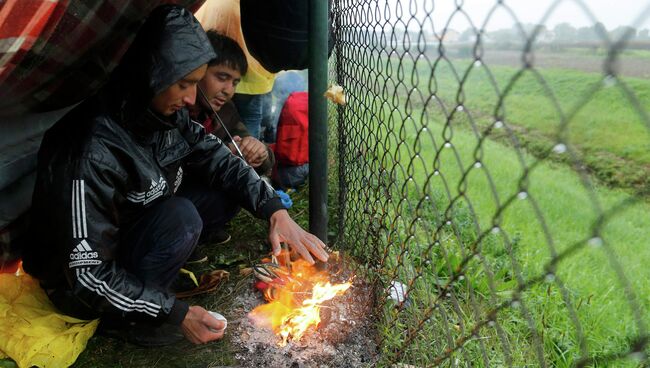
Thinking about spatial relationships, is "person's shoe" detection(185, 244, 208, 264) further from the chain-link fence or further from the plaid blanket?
the plaid blanket

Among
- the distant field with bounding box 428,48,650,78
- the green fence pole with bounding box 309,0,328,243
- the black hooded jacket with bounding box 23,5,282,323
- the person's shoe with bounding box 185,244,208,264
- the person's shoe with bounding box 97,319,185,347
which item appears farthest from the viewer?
the person's shoe with bounding box 185,244,208,264

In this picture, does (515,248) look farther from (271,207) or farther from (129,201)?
(129,201)

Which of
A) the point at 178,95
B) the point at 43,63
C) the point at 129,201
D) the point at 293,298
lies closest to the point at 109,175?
the point at 129,201

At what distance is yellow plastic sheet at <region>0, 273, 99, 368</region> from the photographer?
2.02 m

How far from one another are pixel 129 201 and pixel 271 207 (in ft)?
2.23

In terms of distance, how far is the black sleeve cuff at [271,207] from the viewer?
244 centimetres

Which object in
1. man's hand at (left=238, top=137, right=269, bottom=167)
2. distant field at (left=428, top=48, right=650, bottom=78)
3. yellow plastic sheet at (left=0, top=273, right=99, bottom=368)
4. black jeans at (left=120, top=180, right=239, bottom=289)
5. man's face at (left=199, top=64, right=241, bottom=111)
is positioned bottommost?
yellow plastic sheet at (left=0, top=273, right=99, bottom=368)

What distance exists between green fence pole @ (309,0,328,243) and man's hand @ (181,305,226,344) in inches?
36.6

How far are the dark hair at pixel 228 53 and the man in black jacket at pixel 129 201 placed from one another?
0.65 m

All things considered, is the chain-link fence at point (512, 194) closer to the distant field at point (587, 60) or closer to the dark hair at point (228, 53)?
the distant field at point (587, 60)

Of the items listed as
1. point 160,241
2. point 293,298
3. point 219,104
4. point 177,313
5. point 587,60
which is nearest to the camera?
point 587,60

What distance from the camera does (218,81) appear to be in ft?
9.14

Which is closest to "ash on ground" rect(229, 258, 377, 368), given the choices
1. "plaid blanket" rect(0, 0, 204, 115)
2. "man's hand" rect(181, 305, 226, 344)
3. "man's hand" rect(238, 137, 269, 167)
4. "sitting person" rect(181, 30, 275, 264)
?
"man's hand" rect(181, 305, 226, 344)

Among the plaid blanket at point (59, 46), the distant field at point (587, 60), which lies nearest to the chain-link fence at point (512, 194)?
the distant field at point (587, 60)
